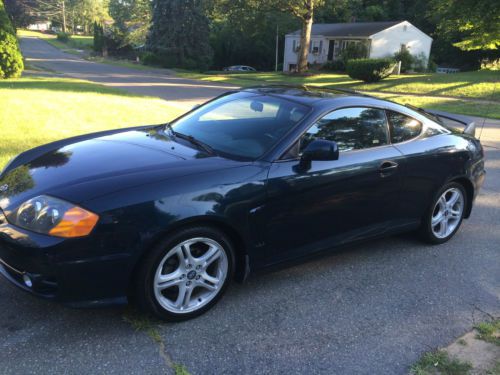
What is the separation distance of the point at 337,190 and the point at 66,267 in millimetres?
2045

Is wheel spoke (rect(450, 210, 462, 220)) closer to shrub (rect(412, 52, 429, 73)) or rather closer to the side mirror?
the side mirror

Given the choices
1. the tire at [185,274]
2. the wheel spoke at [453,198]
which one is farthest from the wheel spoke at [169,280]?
the wheel spoke at [453,198]

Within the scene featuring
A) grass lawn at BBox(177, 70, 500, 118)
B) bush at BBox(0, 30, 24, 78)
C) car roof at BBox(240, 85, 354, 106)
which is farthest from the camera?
grass lawn at BBox(177, 70, 500, 118)

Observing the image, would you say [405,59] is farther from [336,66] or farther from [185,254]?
[185,254]

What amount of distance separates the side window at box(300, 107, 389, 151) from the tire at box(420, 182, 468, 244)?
0.97m

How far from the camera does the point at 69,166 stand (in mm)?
3225

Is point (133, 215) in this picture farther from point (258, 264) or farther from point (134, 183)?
point (258, 264)

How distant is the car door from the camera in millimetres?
3346

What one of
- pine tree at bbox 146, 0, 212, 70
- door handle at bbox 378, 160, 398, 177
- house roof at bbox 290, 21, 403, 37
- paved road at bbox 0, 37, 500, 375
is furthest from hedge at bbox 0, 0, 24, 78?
house roof at bbox 290, 21, 403, 37

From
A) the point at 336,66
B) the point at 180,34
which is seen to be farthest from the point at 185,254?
the point at 180,34

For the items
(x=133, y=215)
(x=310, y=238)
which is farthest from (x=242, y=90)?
(x=133, y=215)

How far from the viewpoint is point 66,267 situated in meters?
2.60

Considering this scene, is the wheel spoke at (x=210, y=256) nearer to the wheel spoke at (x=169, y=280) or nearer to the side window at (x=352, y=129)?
the wheel spoke at (x=169, y=280)

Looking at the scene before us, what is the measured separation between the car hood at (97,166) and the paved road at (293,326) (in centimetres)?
83
